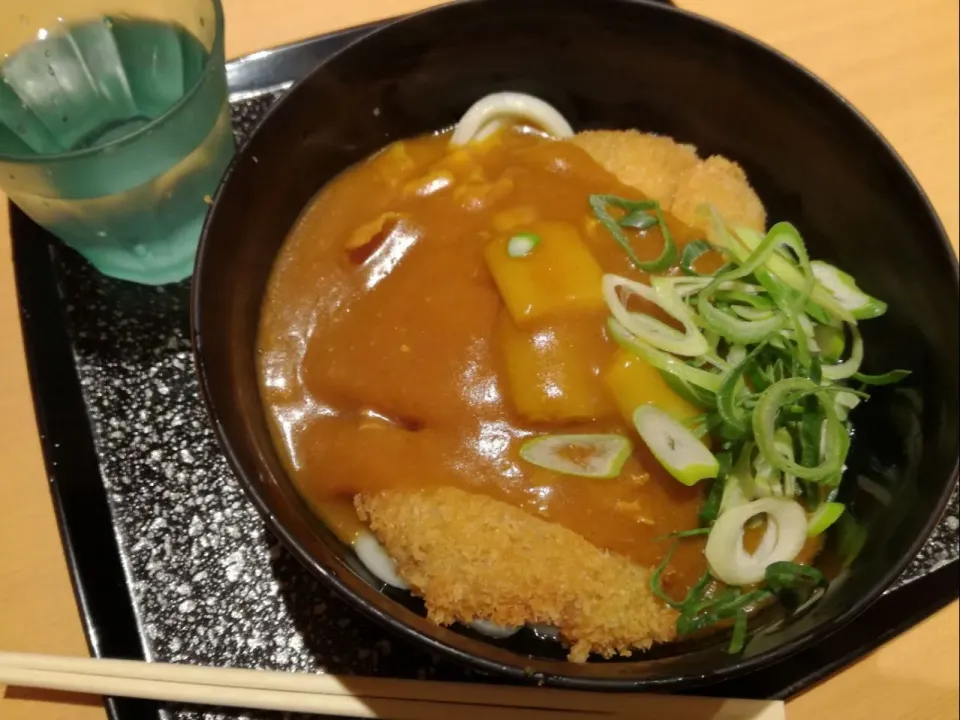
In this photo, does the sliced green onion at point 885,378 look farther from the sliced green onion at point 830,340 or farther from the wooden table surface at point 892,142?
the wooden table surface at point 892,142

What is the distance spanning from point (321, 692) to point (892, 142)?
1791 mm

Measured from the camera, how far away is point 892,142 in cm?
194

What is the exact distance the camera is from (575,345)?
126 centimetres

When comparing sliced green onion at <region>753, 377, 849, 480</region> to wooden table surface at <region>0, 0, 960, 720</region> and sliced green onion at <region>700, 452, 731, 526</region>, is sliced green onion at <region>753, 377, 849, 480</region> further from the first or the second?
wooden table surface at <region>0, 0, 960, 720</region>

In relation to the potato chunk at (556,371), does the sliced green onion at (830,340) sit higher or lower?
higher

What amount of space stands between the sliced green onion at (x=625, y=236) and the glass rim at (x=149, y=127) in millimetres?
720

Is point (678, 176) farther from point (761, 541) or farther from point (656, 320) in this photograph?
point (761, 541)

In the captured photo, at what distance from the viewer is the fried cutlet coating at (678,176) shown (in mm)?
1519

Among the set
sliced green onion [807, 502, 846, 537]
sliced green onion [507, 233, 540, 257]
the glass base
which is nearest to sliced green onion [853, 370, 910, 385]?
sliced green onion [807, 502, 846, 537]

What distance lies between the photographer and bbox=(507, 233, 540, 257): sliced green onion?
131 cm

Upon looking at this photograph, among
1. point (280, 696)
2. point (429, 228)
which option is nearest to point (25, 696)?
point (280, 696)

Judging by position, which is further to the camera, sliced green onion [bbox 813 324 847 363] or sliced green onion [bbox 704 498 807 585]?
sliced green onion [bbox 813 324 847 363]

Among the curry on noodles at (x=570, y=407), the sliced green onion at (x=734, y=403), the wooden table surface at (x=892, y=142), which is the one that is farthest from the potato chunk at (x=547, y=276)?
the wooden table surface at (x=892, y=142)

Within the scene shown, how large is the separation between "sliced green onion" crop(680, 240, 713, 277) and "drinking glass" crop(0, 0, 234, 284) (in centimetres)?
90
